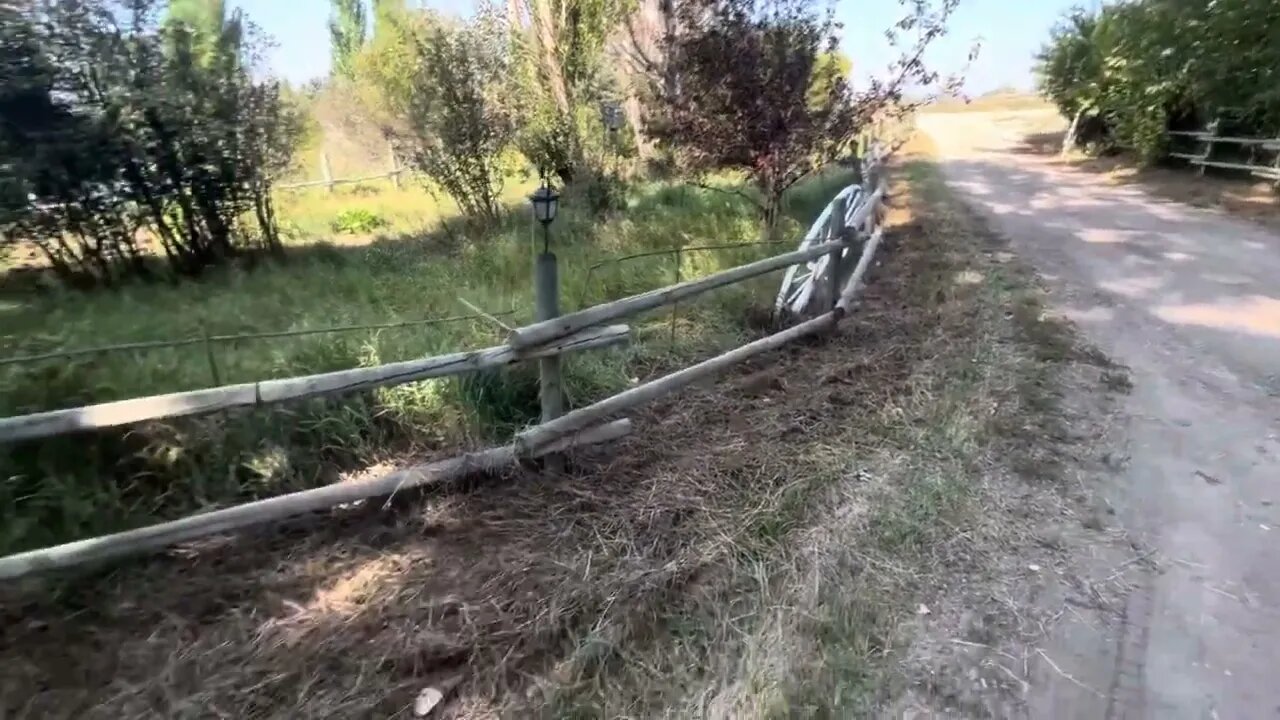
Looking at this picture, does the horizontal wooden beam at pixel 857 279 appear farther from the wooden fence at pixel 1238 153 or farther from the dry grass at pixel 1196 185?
the wooden fence at pixel 1238 153

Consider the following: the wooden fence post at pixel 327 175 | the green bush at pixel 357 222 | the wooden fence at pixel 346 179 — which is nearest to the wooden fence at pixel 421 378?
the wooden fence at pixel 346 179

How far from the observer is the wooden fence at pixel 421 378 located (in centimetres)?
250

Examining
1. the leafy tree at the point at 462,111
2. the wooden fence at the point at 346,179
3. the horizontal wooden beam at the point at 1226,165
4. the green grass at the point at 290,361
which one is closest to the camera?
the green grass at the point at 290,361

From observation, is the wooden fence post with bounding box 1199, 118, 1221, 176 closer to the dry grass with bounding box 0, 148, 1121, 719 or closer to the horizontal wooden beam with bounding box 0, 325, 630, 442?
the dry grass with bounding box 0, 148, 1121, 719

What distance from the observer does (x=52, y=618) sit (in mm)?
2557

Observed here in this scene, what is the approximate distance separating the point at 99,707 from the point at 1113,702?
326cm

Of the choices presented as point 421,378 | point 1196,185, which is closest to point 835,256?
point 421,378

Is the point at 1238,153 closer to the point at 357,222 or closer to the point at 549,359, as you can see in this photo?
the point at 549,359

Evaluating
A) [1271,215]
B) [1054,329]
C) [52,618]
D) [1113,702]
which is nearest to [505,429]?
[52,618]

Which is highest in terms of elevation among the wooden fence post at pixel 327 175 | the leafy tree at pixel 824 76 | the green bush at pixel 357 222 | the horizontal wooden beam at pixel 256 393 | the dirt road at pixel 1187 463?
the leafy tree at pixel 824 76

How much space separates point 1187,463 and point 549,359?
3.33 metres

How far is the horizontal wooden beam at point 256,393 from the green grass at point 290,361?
309mm

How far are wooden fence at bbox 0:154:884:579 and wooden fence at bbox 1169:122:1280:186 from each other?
11.3 m

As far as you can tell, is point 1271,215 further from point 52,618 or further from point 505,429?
point 52,618
